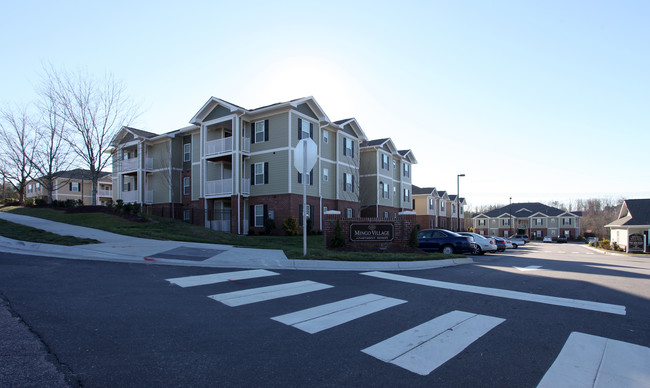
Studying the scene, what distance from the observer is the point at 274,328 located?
4.86 m

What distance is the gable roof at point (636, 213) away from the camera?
34500 millimetres

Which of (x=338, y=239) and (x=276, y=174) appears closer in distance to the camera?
(x=338, y=239)

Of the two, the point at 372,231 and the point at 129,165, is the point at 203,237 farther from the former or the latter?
the point at 129,165

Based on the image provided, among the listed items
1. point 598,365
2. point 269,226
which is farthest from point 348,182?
point 598,365

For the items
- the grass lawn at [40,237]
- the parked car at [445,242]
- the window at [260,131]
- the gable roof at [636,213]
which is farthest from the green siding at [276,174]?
the gable roof at [636,213]

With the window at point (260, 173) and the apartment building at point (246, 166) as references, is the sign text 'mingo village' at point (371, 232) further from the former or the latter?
the window at point (260, 173)

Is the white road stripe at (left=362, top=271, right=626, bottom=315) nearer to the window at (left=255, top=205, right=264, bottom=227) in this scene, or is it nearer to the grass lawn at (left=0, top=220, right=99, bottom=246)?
the grass lawn at (left=0, top=220, right=99, bottom=246)

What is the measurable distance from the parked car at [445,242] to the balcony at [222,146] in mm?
14666

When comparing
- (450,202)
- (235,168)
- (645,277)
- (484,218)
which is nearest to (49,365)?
(645,277)

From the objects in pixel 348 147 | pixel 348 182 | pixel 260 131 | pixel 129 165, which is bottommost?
pixel 348 182

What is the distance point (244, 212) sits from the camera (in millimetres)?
27250

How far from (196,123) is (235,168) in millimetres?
5989

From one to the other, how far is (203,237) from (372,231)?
8.58 m

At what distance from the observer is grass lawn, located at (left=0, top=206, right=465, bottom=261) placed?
492 inches
